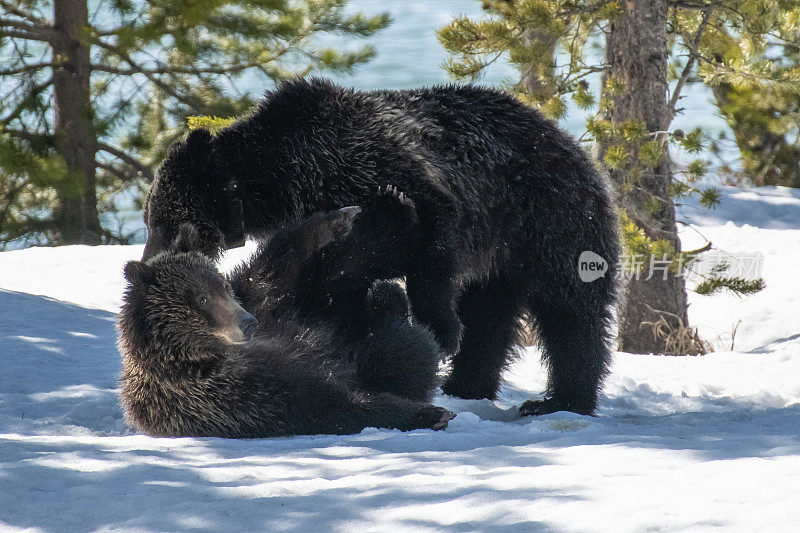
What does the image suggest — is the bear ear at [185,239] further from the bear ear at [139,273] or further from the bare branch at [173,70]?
the bare branch at [173,70]

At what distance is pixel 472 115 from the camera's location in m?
4.97

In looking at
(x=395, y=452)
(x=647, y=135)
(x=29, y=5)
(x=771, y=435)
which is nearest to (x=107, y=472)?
(x=395, y=452)

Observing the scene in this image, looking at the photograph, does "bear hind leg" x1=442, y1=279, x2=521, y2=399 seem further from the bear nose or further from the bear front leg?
the bear nose

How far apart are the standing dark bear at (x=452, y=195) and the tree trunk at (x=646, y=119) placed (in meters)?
2.97

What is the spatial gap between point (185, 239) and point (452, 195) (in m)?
1.50

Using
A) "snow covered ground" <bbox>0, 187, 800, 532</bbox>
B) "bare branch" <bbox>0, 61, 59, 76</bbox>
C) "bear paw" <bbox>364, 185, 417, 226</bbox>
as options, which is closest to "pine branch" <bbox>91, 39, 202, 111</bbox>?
"bare branch" <bbox>0, 61, 59, 76</bbox>

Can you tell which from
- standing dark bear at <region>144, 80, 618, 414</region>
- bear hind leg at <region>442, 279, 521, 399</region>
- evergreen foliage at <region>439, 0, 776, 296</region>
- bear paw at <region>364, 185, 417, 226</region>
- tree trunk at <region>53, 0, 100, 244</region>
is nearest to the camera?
bear paw at <region>364, 185, 417, 226</region>

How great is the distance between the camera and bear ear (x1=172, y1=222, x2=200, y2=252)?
13.9 feet

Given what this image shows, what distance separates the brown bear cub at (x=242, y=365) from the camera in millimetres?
3881

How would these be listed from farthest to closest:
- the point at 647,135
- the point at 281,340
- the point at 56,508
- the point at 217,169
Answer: the point at 647,135 → the point at 217,169 → the point at 281,340 → the point at 56,508

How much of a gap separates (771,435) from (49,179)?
11.2m

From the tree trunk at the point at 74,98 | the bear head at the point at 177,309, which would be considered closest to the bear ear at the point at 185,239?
the bear head at the point at 177,309

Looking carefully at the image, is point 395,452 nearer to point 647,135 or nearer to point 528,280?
point 528,280

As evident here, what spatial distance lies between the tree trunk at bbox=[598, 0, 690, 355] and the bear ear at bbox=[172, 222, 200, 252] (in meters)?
4.90
